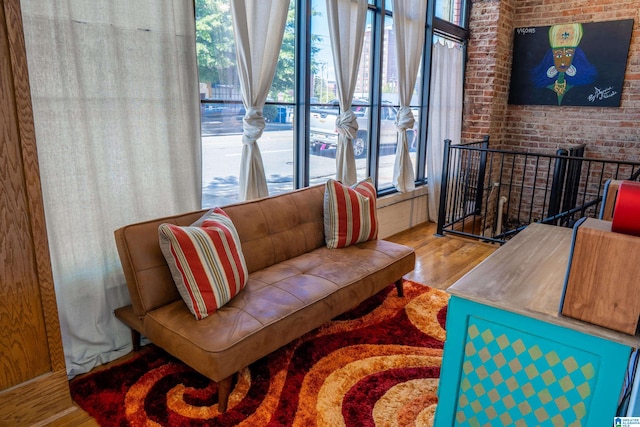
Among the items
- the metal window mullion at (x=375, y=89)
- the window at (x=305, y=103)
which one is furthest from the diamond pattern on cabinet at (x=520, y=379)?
the metal window mullion at (x=375, y=89)

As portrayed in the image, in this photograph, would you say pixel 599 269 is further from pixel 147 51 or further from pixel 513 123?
pixel 513 123

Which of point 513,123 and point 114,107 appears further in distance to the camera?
point 513,123

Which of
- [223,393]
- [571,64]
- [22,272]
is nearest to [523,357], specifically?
[223,393]

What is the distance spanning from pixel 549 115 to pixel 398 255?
3.86m

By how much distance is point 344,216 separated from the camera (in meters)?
3.09

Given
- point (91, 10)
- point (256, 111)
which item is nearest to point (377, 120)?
point (256, 111)

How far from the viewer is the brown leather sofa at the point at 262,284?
6.57ft

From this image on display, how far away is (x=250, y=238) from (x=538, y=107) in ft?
15.3

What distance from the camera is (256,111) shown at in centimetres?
294

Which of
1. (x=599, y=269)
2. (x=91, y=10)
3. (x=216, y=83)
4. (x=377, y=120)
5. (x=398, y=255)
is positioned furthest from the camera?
(x=377, y=120)

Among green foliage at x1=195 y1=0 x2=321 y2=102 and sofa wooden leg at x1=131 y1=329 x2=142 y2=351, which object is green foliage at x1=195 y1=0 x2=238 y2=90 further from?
sofa wooden leg at x1=131 y1=329 x2=142 y2=351

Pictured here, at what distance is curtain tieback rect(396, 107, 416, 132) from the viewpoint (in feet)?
15.2

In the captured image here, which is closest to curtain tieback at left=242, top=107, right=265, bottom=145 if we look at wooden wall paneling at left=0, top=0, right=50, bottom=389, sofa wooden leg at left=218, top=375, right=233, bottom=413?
wooden wall paneling at left=0, top=0, right=50, bottom=389
